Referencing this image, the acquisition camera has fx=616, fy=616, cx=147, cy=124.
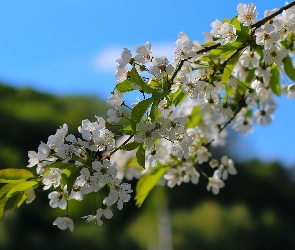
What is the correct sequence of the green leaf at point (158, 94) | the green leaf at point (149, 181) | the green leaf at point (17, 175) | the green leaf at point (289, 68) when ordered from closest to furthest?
the green leaf at point (158, 94), the green leaf at point (17, 175), the green leaf at point (289, 68), the green leaf at point (149, 181)

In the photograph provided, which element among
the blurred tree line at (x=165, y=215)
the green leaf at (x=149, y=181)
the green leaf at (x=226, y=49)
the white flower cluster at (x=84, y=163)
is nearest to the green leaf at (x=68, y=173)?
the white flower cluster at (x=84, y=163)

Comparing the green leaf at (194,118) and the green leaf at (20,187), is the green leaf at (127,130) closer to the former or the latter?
the green leaf at (20,187)

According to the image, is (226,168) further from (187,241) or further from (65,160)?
(187,241)

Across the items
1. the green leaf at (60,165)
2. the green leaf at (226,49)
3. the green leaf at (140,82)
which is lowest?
the green leaf at (60,165)

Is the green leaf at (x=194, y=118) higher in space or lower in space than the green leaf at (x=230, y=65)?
higher

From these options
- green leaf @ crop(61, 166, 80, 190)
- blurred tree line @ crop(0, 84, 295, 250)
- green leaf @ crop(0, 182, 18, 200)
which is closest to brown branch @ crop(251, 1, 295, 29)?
green leaf @ crop(61, 166, 80, 190)

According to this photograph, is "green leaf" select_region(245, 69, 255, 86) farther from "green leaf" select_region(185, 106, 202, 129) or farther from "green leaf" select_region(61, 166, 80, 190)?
"green leaf" select_region(61, 166, 80, 190)

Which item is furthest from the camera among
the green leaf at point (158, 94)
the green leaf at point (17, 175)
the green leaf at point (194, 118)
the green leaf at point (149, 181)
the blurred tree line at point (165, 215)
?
the blurred tree line at point (165, 215)

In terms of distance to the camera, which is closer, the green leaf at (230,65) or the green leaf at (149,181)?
the green leaf at (230,65)
